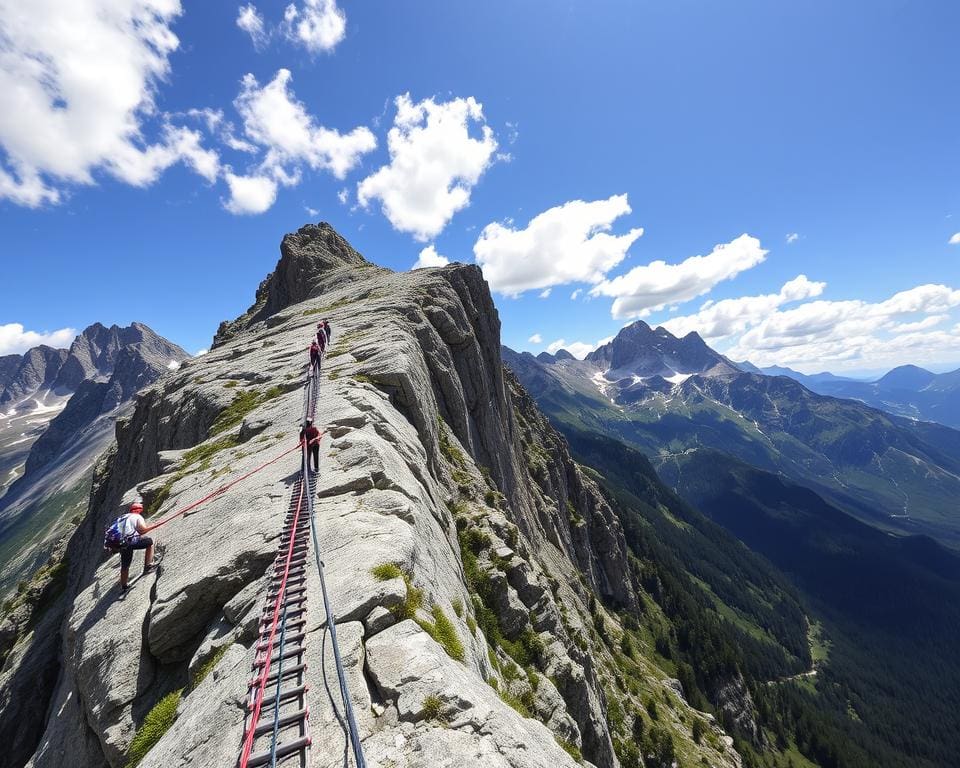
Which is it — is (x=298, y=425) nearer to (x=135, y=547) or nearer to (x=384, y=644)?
(x=135, y=547)

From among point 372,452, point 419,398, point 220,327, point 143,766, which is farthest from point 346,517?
point 220,327

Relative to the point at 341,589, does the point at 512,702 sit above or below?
below

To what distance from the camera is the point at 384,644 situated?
10.3 m

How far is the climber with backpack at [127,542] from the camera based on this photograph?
52.7 ft

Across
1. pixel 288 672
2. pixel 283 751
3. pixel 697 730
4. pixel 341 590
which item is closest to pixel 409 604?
pixel 341 590

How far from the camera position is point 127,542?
16.4 metres

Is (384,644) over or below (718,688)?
over

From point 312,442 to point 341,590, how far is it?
886cm

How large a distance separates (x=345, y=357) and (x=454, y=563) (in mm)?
21695

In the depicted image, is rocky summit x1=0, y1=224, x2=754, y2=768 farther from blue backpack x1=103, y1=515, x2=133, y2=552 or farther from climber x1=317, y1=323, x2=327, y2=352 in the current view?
climber x1=317, y1=323, x2=327, y2=352

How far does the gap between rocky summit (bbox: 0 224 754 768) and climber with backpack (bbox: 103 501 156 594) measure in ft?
1.90

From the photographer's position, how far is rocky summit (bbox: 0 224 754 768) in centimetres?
935

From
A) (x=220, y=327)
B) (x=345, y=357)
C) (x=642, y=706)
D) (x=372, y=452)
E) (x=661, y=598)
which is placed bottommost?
(x=661, y=598)

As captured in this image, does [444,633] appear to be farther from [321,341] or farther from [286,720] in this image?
[321,341]
